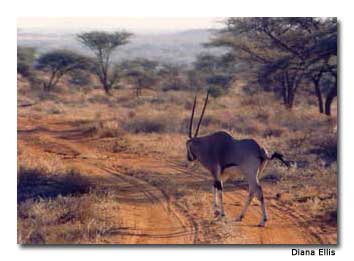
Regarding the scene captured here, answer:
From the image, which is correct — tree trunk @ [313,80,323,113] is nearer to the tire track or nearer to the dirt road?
the dirt road

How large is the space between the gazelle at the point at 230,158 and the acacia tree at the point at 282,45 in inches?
64.1

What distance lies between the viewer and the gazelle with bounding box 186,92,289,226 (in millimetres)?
8969

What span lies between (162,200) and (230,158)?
3.72 ft

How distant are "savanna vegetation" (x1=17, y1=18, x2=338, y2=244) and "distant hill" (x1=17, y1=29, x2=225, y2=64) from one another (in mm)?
180

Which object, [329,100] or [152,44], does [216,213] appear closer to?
[152,44]

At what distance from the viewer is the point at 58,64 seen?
40.1ft

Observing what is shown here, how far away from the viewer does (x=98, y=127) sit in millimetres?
11383

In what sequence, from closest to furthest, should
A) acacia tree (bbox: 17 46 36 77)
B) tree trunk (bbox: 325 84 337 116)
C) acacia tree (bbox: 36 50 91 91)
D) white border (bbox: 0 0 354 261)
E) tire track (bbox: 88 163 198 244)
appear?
white border (bbox: 0 0 354 261) → tire track (bbox: 88 163 198 244) → acacia tree (bbox: 17 46 36 77) → tree trunk (bbox: 325 84 337 116) → acacia tree (bbox: 36 50 91 91)

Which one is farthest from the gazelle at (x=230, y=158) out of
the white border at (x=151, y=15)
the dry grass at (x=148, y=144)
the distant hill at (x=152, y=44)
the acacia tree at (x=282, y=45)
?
the acacia tree at (x=282, y=45)

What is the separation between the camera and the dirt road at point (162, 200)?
8.73m

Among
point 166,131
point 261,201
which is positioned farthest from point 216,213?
point 166,131

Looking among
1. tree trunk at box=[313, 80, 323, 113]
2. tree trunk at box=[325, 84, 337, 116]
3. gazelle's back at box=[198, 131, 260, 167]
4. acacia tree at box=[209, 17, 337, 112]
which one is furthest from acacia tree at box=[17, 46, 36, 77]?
tree trunk at box=[313, 80, 323, 113]

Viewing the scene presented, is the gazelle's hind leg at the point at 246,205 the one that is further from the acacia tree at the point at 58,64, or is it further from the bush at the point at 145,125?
the acacia tree at the point at 58,64
